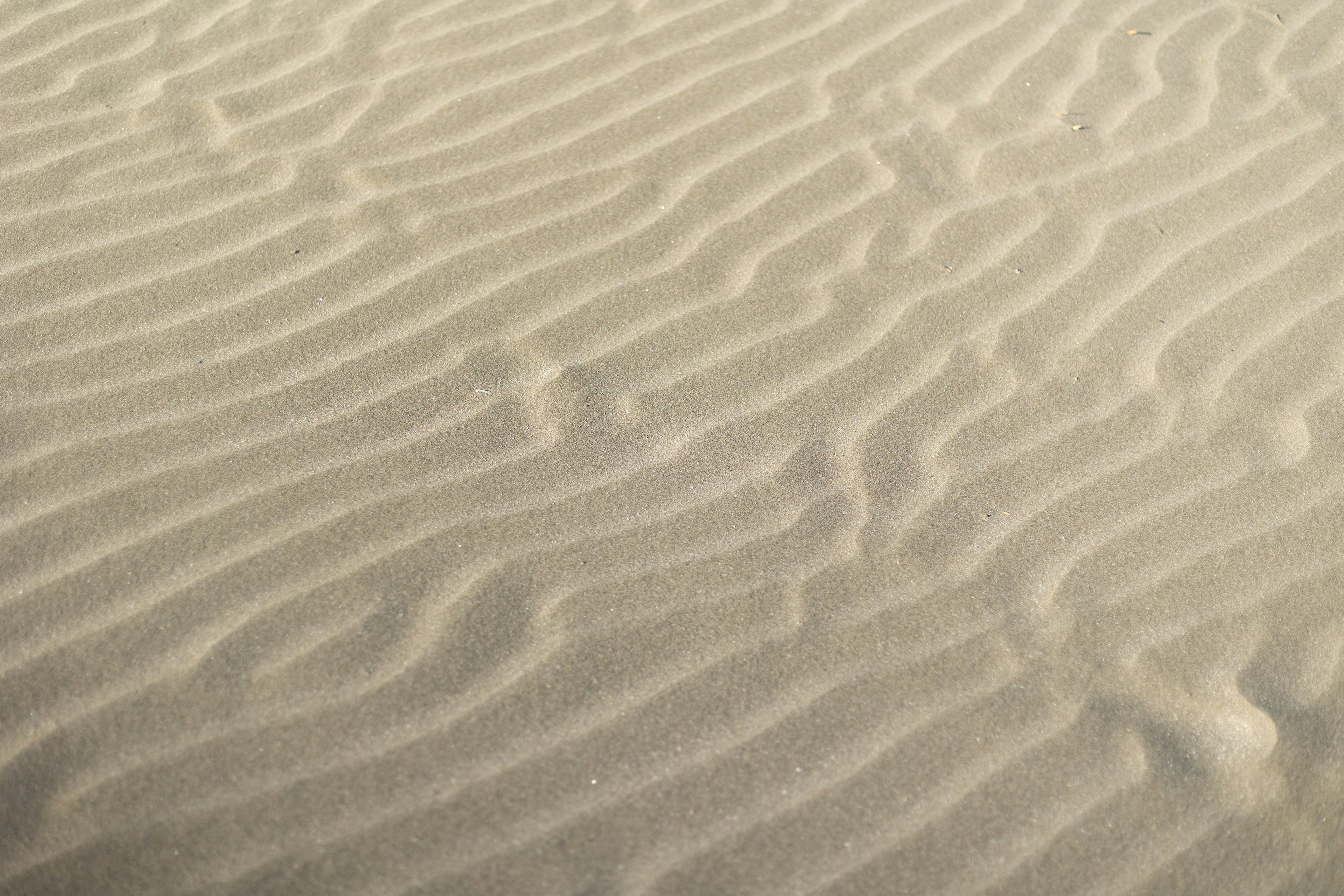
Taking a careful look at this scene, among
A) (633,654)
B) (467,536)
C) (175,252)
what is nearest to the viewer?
(633,654)

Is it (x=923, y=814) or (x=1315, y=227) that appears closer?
(x=923, y=814)

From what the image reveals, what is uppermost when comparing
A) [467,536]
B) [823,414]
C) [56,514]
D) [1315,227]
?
[56,514]

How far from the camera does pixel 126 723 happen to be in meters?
1.80

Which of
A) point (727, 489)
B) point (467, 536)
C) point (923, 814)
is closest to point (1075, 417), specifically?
point (727, 489)

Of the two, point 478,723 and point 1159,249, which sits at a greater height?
point 478,723

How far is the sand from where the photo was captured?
1.79 meters

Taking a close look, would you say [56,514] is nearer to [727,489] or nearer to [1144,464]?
[727,489]

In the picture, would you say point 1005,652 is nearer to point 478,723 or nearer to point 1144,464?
point 1144,464

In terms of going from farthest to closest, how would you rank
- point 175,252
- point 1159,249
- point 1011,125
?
point 1011,125
point 1159,249
point 175,252

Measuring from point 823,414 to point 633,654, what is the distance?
0.71 m

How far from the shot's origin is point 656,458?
2.26 meters

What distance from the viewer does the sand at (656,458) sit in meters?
1.79

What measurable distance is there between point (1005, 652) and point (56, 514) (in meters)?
1.70

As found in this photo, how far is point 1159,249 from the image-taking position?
279 cm
